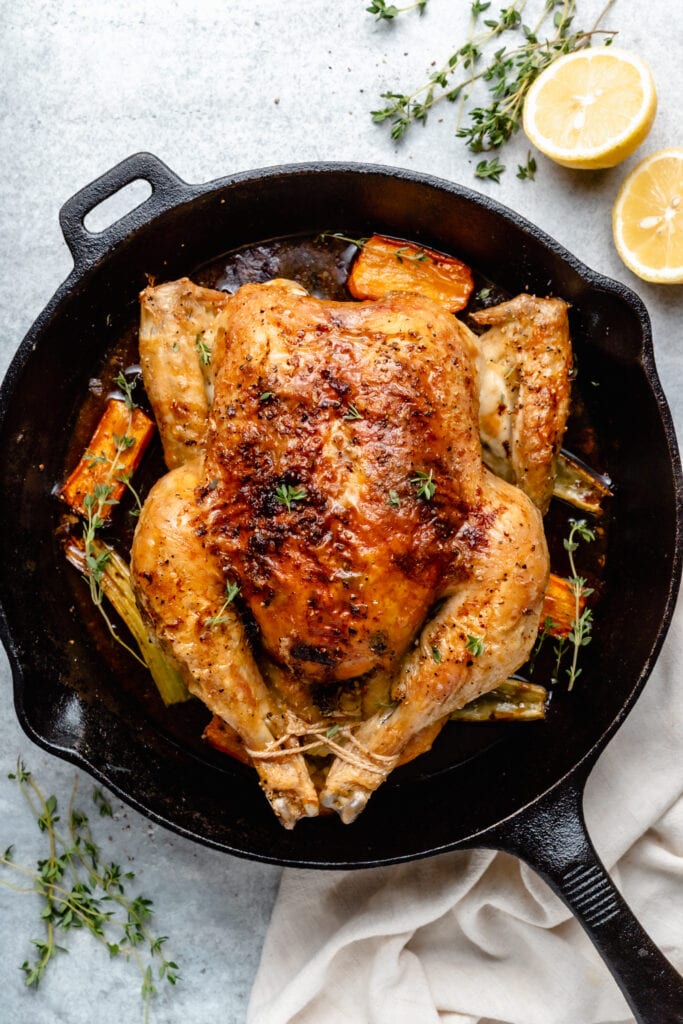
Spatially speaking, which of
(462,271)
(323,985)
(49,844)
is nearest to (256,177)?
(462,271)

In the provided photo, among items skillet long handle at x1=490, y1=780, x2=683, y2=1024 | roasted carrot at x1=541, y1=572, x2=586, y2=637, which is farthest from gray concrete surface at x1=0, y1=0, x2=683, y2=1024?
skillet long handle at x1=490, y1=780, x2=683, y2=1024

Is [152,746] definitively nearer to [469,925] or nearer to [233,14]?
[469,925]

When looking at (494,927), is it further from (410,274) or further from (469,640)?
(410,274)

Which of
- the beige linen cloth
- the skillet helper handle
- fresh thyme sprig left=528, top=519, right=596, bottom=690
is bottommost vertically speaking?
the beige linen cloth

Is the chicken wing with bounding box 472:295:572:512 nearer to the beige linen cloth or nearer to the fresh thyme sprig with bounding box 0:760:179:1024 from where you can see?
the beige linen cloth

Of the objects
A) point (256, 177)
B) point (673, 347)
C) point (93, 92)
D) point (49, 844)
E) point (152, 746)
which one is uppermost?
point (93, 92)
